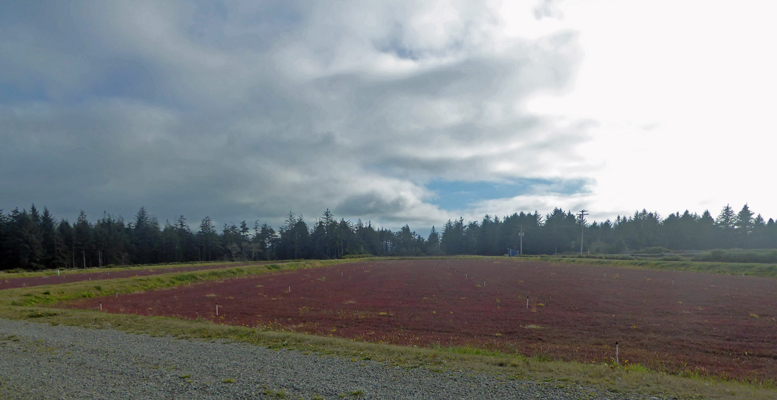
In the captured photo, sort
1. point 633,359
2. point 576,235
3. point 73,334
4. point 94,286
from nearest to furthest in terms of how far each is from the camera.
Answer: point 633,359 → point 73,334 → point 94,286 → point 576,235

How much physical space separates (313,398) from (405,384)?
6.15ft

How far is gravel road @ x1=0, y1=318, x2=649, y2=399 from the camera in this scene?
737 centimetres

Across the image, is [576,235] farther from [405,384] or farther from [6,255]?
[6,255]

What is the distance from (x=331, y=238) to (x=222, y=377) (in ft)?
401

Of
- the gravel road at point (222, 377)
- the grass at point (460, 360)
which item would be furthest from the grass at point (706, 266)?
the gravel road at point (222, 377)

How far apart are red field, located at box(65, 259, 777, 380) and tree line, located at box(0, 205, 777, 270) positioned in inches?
2392

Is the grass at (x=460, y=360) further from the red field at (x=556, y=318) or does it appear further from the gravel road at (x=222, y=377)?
the red field at (x=556, y=318)

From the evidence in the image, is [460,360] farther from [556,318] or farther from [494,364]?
[556,318]

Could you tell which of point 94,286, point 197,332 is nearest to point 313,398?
point 197,332

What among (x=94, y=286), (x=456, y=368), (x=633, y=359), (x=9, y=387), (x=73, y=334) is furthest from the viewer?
(x=94, y=286)

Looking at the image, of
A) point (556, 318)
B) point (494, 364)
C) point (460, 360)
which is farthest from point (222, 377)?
point (556, 318)

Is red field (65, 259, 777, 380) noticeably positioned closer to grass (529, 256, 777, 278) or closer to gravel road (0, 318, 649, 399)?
gravel road (0, 318, 649, 399)

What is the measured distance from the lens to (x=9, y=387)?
7.80 m

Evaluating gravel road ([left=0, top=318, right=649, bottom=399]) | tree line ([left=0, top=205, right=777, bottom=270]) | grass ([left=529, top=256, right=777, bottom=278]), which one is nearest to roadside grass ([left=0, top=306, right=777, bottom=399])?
gravel road ([left=0, top=318, right=649, bottom=399])
